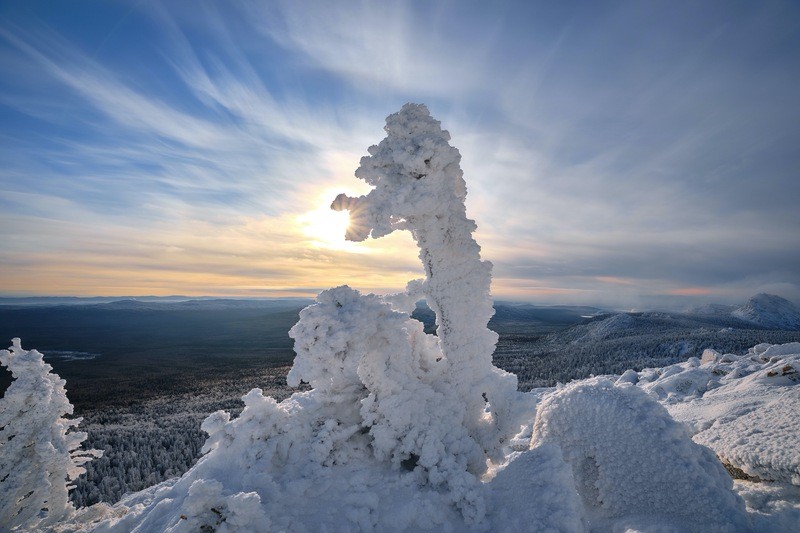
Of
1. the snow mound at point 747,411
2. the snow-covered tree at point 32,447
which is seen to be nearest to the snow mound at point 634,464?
the snow mound at point 747,411

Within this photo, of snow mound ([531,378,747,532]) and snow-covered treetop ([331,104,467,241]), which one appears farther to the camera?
snow-covered treetop ([331,104,467,241])

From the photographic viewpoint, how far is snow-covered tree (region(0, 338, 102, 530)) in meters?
5.88

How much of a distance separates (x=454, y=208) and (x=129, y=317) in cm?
18282

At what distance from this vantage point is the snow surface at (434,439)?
5.27m

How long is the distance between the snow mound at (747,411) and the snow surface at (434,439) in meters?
0.05

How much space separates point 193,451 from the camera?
15625mm

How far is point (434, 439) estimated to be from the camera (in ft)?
21.3

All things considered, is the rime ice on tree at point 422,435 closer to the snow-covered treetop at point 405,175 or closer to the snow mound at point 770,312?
the snow-covered treetop at point 405,175

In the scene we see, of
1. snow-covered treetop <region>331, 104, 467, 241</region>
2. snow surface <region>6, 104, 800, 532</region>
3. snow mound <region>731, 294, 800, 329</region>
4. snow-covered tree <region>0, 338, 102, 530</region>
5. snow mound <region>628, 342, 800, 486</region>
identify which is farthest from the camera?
snow mound <region>731, 294, 800, 329</region>

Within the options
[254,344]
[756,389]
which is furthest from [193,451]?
[254,344]

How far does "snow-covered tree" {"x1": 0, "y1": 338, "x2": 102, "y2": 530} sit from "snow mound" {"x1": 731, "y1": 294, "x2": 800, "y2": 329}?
348ft

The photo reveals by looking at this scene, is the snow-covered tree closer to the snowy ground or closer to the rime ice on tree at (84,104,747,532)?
the snowy ground

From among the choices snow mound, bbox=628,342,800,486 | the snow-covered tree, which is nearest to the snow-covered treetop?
the snow-covered tree

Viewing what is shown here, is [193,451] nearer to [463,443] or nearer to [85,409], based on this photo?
[463,443]
